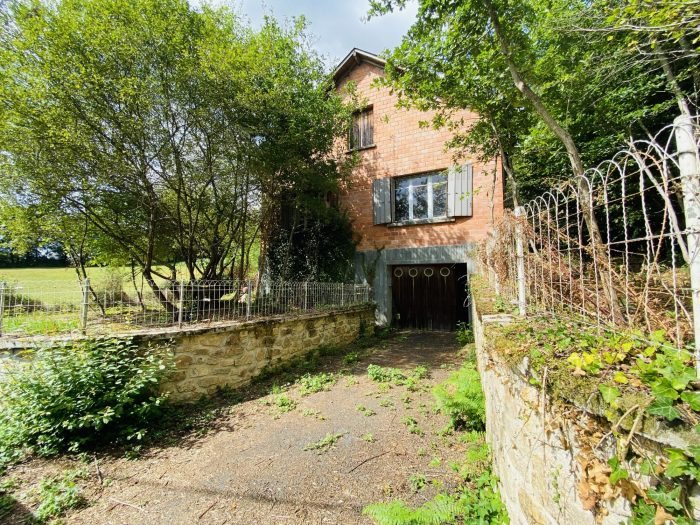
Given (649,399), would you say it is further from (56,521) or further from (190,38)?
(190,38)

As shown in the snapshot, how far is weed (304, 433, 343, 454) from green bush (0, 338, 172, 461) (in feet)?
7.37

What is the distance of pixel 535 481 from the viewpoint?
1.72 m

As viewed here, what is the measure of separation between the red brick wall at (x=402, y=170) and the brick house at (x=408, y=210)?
30 millimetres

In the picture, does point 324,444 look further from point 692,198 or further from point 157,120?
point 157,120

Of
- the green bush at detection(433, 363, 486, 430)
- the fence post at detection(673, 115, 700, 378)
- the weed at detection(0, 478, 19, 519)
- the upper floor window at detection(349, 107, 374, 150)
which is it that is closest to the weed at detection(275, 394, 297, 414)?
the green bush at detection(433, 363, 486, 430)

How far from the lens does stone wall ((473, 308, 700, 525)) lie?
1213mm

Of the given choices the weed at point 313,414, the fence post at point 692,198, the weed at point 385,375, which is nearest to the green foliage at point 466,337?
the weed at point 385,375

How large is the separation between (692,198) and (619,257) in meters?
1.36

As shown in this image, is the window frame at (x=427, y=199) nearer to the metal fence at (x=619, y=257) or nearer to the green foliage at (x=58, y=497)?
the metal fence at (x=619, y=257)

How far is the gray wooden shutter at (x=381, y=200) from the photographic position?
10.2 metres

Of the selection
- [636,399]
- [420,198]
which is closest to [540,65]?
[420,198]

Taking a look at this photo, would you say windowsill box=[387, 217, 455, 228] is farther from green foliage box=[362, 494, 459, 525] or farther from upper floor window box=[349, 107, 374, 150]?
green foliage box=[362, 494, 459, 525]

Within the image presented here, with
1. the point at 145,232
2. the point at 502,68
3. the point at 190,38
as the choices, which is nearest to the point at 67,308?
the point at 145,232

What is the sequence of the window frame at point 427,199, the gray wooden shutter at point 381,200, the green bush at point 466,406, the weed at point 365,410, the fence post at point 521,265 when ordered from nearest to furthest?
the fence post at point 521,265 → the green bush at point 466,406 → the weed at point 365,410 → the window frame at point 427,199 → the gray wooden shutter at point 381,200
